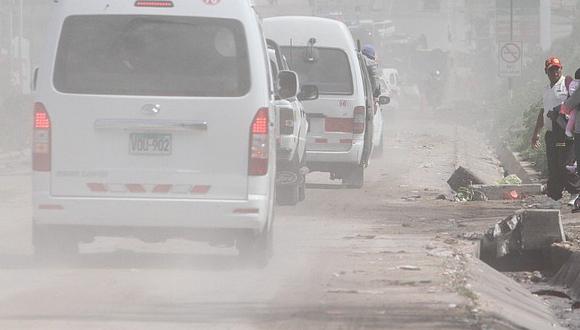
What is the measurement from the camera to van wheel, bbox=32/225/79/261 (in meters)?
11.6

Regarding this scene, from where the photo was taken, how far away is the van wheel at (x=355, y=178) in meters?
21.7

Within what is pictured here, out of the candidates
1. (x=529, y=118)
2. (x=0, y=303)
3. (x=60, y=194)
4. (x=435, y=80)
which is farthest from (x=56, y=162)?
(x=435, y=80)

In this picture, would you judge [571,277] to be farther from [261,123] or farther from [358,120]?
[358,120]

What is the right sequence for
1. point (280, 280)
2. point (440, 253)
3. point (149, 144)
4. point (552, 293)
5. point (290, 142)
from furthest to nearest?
point (290, 142), point (552, 293), point (440, 253), point (149, 144), point (280, 280)

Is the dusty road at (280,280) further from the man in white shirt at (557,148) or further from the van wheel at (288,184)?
the man in white shirt at (557,148)

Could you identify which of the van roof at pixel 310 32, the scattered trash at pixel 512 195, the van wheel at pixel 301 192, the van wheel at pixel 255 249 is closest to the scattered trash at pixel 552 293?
the van wheel at pixel 255 249

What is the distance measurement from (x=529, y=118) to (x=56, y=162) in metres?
19.4

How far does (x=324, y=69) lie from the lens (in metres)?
21.1

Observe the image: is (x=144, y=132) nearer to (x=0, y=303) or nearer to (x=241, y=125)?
(x=241, y=125)

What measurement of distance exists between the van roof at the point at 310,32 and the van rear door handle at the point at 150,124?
966 cm

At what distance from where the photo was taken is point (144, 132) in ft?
37.7

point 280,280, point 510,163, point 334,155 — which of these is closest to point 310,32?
point 334,155

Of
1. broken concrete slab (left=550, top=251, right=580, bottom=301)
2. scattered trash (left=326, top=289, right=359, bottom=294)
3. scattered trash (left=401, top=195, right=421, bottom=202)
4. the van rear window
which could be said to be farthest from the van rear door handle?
scattered trash (left=401, top=195, right=421, bottom=202)

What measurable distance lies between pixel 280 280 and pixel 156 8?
2.34 m
